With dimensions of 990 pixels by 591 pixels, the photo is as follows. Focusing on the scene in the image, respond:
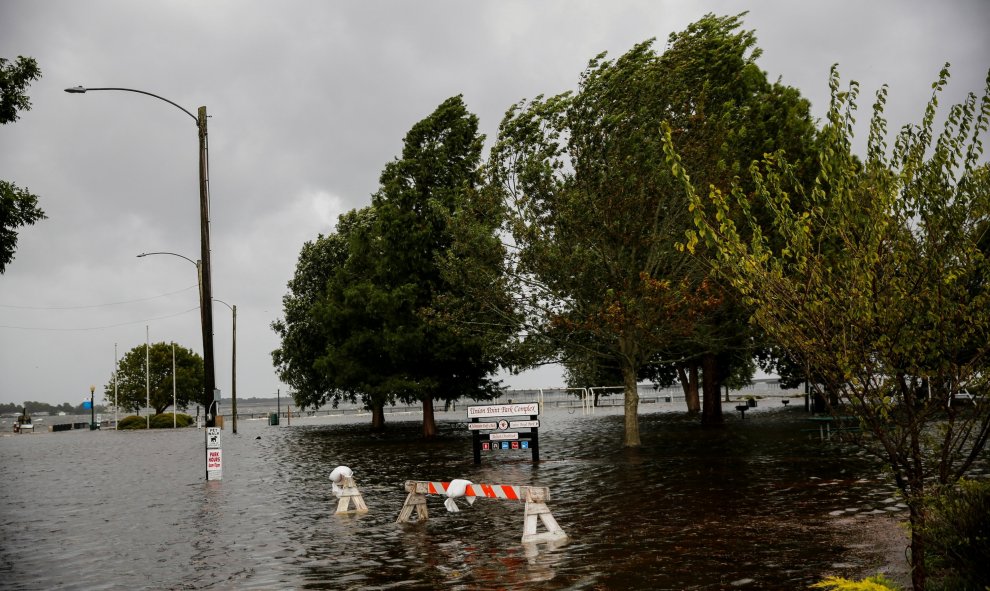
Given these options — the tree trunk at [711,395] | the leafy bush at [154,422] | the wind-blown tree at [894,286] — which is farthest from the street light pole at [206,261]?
the leafy bush at [154,422]

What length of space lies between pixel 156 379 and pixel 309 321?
6049 centimetres

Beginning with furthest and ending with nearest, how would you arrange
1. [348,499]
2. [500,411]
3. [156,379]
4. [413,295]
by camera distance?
[156,379] → [413,295] → [500,411] → [348,499]

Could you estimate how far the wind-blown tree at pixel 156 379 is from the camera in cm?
10069

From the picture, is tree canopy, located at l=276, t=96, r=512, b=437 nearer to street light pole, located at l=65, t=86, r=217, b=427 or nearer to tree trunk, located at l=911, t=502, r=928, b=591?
street light pole, located at l=65, t=86, r=217, b=427

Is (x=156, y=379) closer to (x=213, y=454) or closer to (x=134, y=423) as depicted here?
(x=134, y=423)

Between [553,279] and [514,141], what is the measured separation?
5.08 m

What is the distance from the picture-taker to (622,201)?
1039 inches

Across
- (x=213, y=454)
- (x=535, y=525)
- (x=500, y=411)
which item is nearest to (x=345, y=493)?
(x=535, y=525)

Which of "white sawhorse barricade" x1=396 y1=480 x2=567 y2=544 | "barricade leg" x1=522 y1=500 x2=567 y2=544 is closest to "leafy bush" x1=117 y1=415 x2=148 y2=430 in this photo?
"white sawhorse barricade" x1=396 y1=480 x2=567 y2=544

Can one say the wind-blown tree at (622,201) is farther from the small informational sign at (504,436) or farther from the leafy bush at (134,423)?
the leafy bush at (134,423)

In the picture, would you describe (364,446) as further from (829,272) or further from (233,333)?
(829,272)

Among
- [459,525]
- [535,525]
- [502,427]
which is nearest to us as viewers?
[535,525]

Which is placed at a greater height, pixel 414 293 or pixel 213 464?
pixel 414 293

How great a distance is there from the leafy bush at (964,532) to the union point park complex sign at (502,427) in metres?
16.4
